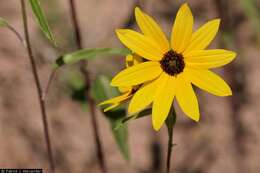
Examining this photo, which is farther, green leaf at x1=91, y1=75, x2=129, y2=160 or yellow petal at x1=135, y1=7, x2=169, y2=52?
green leaf at x1=91, y1=75, x2=129, y2=160

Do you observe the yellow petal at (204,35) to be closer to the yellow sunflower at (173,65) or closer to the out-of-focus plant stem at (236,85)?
the yellow sunflower at (173,65)

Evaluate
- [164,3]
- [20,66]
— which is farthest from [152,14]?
[20,66]

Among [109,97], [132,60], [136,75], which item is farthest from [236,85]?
[136,75]

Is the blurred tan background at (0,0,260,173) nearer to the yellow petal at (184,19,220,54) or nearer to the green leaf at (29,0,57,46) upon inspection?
the yellow petal at (184,19,220,54)

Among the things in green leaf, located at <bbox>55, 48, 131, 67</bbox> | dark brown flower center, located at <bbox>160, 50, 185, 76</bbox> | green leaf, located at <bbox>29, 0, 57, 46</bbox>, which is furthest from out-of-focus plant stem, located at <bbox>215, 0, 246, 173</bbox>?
green leaf, located at <bbox>29, 0, 57, 46</bbox>

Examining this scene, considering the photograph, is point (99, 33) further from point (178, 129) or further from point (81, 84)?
point (81, 84)

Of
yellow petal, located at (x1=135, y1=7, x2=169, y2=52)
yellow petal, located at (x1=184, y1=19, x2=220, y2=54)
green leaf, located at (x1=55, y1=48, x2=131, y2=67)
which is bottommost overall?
yellow petal, located at (x1=184, y1=19, x2=220, y2=54)

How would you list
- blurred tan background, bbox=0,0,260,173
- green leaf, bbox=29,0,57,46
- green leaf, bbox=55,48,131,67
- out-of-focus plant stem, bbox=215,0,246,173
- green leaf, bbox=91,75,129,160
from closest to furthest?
green leaf, bbox=29,0,57,46 → green leaf, bbox=55,48,131,67 → green leaf, bbox=91,75,129,160 → blurred tan background, bbox=0,0,260,173 → out-of-focus plant stem, bbox=215,0,246,173
